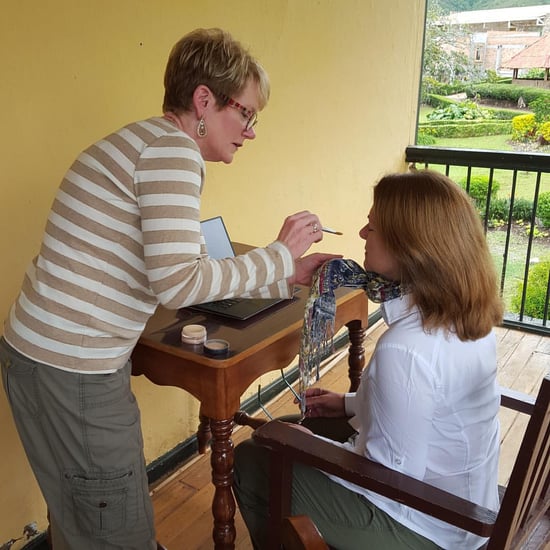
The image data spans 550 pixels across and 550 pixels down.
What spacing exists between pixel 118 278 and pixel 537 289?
300 centimetres

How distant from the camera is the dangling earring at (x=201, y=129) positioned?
1.25 m

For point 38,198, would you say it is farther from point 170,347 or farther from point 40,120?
point 170,347

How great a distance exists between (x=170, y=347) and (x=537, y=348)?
8.24ft

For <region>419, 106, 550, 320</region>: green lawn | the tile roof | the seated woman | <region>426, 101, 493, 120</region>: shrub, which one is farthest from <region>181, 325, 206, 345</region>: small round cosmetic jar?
the tile roof

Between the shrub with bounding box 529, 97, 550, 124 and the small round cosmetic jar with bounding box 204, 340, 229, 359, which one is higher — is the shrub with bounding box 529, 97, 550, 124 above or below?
above

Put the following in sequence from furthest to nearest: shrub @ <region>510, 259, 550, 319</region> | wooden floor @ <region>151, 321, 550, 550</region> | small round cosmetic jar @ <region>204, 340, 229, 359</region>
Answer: shrub @ <region>510, 259, 550, 319</region> < wooden floor @ <region>151, 321, 550, 550</region> < small round cosmetic jar @ <region>204, 340, 229, 359</region>

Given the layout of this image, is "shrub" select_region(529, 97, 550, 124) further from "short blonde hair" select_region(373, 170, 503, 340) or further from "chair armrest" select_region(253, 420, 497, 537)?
"chair armrest" select_region(253, 420, 497, 537)


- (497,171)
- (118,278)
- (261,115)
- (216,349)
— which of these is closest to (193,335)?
(216,349)

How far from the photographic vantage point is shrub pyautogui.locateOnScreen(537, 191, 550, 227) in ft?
11.3

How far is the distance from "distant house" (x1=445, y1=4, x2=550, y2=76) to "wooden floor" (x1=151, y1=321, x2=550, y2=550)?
170cm

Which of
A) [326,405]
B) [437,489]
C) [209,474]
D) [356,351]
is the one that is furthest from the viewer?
[209,474]

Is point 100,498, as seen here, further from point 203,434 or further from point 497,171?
point 497,171

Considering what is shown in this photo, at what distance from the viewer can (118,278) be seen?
1.16 meters

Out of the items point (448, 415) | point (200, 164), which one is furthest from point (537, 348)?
point (200, 164)
